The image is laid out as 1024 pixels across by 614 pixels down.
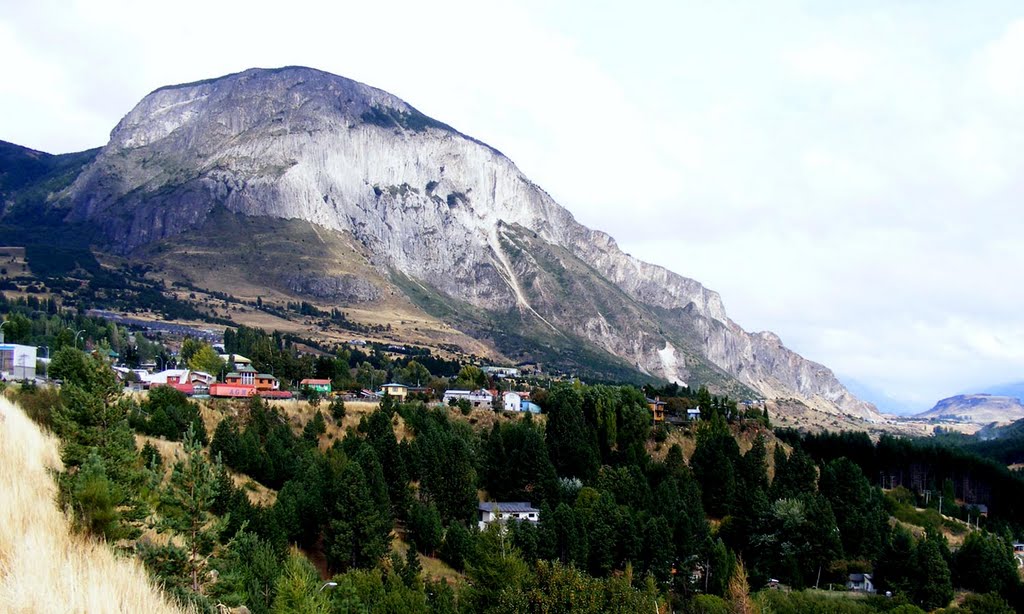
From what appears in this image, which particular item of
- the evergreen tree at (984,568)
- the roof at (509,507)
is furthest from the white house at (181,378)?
the evergreen tree at (984,568)

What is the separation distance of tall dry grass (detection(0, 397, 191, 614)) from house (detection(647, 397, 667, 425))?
73.1m

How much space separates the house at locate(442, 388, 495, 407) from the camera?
256 feet

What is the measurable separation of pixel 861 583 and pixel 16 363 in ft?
200

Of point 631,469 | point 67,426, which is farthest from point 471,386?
point 67,426

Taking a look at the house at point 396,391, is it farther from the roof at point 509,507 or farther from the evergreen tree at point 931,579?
the evergreen tree at point 931,579

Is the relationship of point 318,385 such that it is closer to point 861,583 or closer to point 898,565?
point 861,583

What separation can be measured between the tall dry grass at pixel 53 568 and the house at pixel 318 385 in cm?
6686

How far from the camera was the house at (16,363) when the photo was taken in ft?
190

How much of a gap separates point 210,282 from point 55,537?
175123 mm

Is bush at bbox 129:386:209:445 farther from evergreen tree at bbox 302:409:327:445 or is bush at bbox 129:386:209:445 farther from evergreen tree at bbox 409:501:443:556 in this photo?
evergreen tree at bbox 409:501:443:556

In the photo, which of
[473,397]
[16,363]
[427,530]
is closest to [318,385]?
[473,397]

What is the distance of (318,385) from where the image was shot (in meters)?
76.7

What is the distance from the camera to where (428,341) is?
163875 millimetres

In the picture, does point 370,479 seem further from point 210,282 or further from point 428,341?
point 210,282
